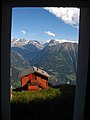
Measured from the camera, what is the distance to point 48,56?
99.0 inches

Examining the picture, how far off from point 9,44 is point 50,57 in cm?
44

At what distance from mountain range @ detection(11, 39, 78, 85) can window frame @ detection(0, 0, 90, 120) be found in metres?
0.08

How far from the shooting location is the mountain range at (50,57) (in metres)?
2.48

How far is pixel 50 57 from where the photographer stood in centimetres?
252
